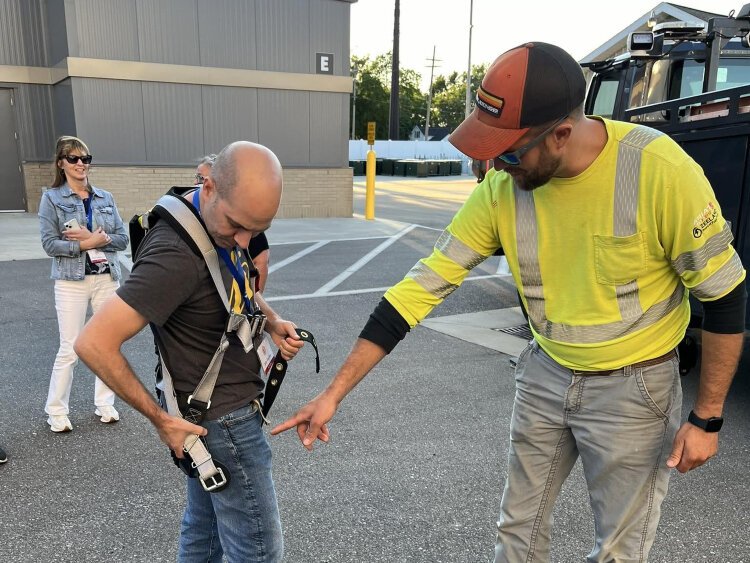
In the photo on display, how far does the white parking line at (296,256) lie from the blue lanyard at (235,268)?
25.0 feet

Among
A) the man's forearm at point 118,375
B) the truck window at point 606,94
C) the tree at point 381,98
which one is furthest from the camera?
the tree at point 381,98

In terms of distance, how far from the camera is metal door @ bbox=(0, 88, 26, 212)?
15812mm

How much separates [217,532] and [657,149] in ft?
6.41

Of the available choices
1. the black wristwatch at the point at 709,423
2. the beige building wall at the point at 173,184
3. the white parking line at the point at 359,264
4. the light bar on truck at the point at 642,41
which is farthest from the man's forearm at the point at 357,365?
the beige building wall at the point at 173,184

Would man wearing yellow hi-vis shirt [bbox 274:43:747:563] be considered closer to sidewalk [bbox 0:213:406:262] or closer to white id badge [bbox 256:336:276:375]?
white id badge [bbox 256:336:276:375]

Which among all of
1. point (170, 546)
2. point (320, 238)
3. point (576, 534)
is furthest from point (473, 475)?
point (320, 238)

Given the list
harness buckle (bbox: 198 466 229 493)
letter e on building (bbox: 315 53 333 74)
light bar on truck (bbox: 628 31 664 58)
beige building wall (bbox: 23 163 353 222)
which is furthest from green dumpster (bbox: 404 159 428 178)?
harness buckle (bbox: 198 466 229 493)

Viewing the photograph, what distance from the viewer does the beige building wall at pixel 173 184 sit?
47.4 feet

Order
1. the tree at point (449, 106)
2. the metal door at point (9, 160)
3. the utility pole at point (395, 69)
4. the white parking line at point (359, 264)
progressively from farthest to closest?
the tree at point (449, 106) → the utility pole at point (395, 69) → the metal door at point (9, 160) → the white parking line at point (359, 264)

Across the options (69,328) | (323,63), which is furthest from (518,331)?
(323,63)

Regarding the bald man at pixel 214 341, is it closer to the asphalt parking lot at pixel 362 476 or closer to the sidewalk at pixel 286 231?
the asphalt parking lot at pixel 362 476

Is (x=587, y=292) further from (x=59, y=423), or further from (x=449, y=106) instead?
(x=449, y=106)

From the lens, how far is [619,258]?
6.26 feet

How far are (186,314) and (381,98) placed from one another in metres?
81.6
